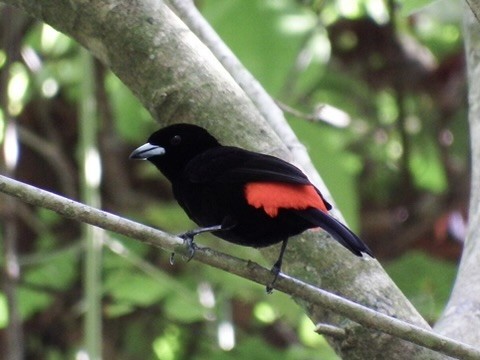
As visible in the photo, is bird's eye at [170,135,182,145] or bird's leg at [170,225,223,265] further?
bird's eye at [170,135,182,145]

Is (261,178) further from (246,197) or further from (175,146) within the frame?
(175,146)

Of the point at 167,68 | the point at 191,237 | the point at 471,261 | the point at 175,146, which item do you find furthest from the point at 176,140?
the point at 471,261

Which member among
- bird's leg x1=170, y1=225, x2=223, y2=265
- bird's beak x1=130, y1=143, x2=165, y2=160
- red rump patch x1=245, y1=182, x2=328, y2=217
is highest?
bird's beak x1=130, y1=143, x2=165, y2=160

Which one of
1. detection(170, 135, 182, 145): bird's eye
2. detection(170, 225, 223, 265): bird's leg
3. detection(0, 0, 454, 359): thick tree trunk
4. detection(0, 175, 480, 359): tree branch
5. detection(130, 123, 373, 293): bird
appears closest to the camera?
detection(0, 175, 480, 359): tree branch

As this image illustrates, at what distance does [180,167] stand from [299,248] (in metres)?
0.48

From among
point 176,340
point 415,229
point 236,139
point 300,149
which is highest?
point 236,139

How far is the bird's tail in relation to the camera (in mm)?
1951

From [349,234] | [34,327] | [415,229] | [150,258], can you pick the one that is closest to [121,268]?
[150,258]

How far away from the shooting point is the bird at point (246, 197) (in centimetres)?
213

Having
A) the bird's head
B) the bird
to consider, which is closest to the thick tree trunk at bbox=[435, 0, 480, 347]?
the bird

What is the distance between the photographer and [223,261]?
6.31 ft

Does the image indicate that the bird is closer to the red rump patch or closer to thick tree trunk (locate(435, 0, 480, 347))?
the red rump patch

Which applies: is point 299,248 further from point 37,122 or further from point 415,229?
point 37,122

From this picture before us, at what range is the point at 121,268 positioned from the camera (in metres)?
3.97
